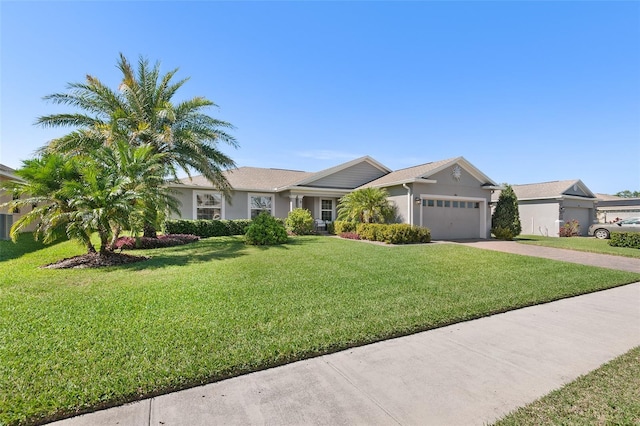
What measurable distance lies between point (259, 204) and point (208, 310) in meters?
15.2

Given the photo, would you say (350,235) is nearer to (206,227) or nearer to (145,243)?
(206,227)

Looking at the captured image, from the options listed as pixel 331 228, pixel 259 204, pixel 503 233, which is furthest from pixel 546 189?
pixel 259 204

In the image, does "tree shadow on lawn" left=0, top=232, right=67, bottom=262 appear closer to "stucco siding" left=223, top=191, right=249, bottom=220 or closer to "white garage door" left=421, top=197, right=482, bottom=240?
"stucco siding" left=223, top=191, right=249, bottom=220

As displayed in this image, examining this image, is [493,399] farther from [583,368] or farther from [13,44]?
[13,44]

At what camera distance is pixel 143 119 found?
42.7 ft

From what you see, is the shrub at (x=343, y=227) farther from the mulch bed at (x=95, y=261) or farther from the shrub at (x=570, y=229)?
the shrub at (x=570, y=229)

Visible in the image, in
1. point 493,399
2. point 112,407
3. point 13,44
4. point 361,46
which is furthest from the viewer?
point 361,46

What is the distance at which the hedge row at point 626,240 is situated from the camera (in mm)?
13828

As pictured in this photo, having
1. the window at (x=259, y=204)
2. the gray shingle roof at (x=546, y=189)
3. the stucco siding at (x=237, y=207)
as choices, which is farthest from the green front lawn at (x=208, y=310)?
the gray shingle roof at (x=546, y=189)

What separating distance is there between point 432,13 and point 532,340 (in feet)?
37.6

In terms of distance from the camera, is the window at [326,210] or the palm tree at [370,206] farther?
the window at [326,210]

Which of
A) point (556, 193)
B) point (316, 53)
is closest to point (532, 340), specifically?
point (316, 53)

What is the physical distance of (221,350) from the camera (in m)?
3.37

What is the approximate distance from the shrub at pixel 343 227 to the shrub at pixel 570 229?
16.4 m
